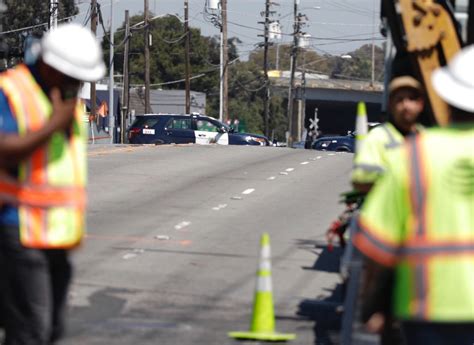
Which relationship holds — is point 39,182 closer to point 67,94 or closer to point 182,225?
point 67,94

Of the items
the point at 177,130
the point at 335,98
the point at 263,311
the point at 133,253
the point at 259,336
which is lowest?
the point at 335,98

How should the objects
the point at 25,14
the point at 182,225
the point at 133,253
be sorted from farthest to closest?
1. the point at 25,14
2. the point at 182,225
3. the point at 133,253

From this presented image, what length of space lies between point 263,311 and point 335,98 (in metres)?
94.4

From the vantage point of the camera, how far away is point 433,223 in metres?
4.51

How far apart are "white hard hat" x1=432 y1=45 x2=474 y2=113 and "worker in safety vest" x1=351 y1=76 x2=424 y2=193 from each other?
3.29 meters

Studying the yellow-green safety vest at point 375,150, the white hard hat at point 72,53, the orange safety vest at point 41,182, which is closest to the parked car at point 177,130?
the yellow-green safety vest at point 375,150

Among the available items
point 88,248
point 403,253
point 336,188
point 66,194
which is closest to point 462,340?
point 403,253

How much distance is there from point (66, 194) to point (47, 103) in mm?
439

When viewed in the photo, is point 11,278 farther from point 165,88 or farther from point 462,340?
point 165,88

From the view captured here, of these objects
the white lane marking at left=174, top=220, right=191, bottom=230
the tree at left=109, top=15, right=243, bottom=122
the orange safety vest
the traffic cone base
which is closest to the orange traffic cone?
the traffic cone base

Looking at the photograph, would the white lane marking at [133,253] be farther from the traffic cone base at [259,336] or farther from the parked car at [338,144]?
the parked car at [338,144]

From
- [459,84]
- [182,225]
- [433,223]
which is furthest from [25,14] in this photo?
[433,223]

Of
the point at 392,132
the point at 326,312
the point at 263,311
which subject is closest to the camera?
the point at 392,132

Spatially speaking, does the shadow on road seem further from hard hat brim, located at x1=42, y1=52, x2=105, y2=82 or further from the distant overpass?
the distant overpass
